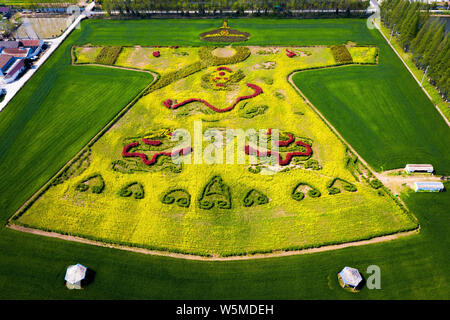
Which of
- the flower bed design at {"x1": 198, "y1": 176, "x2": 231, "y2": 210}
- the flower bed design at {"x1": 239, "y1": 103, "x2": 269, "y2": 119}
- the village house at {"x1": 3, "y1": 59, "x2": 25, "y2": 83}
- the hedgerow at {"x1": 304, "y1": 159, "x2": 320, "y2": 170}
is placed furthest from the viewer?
the village house at {"x1": 3, "y1": 59, "x2": 25, "y2": 83}

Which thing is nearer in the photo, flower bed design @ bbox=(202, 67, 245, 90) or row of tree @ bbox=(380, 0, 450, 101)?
row of tree @ bbox=(380, 0, 450, 101)

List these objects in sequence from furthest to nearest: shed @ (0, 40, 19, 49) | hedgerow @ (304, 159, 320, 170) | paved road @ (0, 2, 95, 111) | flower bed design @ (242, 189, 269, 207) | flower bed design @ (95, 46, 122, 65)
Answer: shed @ (0, 40, 19, 49) < flower bed design @ (95, 46, 122, 65) < paved road @ (0, 2, 95, 111) < hedgerow @ (304, 159, 320, 170) < flower bed design @ (242, 189, 269, 207)

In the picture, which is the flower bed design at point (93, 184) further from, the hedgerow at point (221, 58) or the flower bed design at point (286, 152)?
the hedgerow at point (221, 58)

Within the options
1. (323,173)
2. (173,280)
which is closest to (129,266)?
(173,280)

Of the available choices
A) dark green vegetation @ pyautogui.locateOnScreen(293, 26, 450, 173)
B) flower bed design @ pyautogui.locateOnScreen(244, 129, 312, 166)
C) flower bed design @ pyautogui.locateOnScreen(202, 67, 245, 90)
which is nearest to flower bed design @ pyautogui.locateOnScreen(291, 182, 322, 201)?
flower bed design @ pyautogui.locateOnScreen(244, 129, 312, 166)

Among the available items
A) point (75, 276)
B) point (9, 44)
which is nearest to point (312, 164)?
point (75, 276)

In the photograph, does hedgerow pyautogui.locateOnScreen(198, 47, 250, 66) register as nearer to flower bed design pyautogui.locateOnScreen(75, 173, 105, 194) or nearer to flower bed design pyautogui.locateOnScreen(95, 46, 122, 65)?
flower bed design pyautogui.locateOnScreen(95, 46, 122, 65)
